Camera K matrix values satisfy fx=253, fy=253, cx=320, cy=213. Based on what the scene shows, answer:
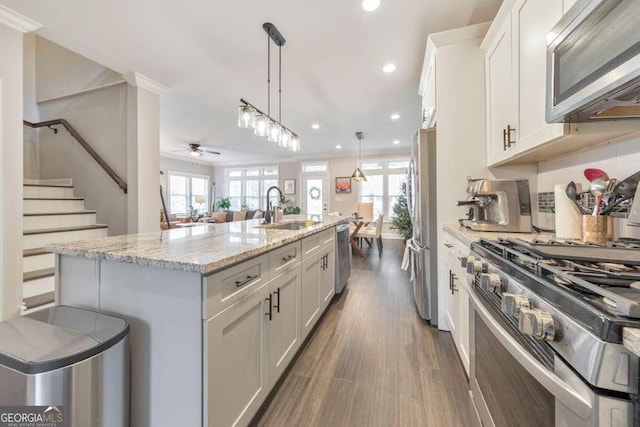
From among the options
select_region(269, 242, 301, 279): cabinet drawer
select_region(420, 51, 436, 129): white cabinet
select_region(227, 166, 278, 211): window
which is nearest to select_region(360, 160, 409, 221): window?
select_region(227, 166, 278, 211): window

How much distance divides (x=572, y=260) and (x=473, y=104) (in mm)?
1708

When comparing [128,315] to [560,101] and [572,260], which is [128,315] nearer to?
[572,260]

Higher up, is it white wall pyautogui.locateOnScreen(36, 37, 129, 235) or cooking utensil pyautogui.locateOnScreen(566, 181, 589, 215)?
white wall pyautogui.locateOnScreen(36, 37, 129, 235)

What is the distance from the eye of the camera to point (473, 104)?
6.71 feet

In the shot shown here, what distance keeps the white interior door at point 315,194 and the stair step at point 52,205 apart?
232 inches

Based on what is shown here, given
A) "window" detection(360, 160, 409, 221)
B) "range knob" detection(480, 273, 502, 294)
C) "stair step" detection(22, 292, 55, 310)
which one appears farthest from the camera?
"window" detection(360, 160, 409, 221)

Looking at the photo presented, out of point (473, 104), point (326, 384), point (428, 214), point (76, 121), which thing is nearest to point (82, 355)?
point (326, 384)

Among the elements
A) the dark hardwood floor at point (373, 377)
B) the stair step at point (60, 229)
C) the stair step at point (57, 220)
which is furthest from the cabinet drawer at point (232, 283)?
the stair step at point (57, 220)

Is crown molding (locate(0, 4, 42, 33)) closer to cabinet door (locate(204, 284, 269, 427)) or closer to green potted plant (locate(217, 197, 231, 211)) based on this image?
cabinet door (locate(204, 284, 269, 427))

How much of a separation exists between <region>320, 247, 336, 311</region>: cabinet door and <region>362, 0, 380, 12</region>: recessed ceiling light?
1984 millimetres

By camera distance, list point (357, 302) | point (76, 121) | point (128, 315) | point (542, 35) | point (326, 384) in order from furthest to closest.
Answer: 1. point (76, 121)
2. point (357, 302)
3. point (326, 384)
4. point (542, 35)
5. point (128, 315)

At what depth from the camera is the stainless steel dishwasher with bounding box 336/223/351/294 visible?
2.86 metres

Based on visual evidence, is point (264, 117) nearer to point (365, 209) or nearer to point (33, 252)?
point (33, 252)

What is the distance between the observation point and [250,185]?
32.4 feet
